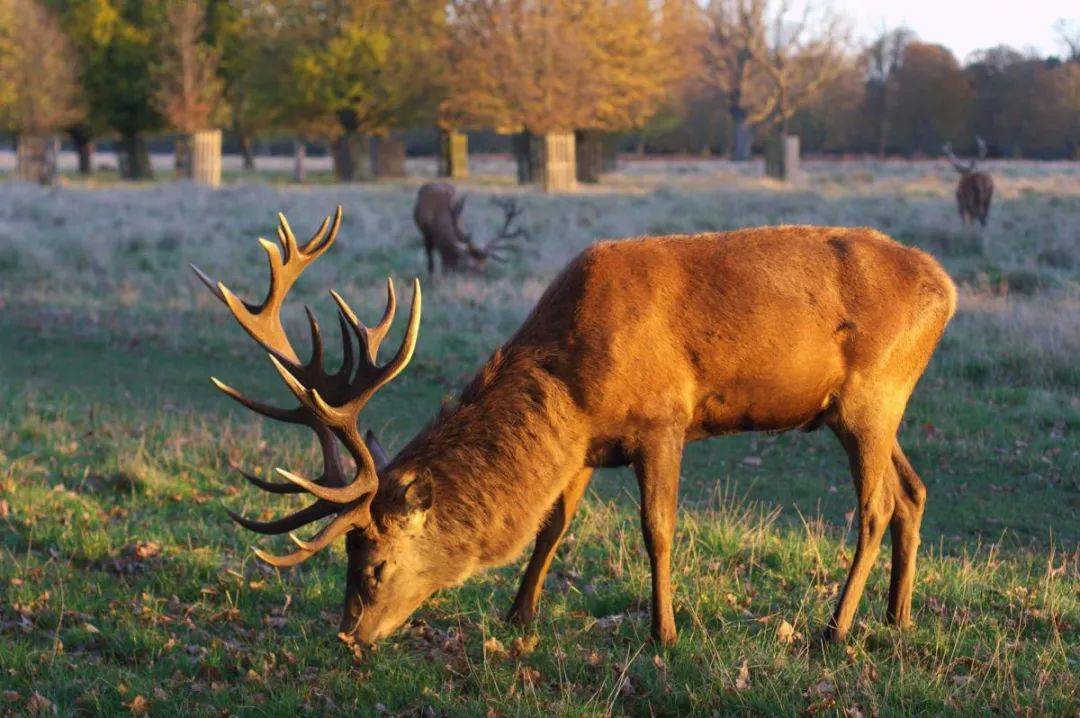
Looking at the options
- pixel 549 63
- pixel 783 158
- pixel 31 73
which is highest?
pixel 31 73

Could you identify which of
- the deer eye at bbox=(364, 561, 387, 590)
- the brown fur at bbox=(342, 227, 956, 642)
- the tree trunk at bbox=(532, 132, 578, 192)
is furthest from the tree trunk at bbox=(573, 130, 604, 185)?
the deer eye at bbox=(364, 561, 387, 590)

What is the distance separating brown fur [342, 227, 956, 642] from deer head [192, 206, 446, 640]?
0.04ft

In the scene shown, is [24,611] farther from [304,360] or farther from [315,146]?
[315,146]

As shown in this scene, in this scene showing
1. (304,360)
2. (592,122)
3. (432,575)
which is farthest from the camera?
(592,122)

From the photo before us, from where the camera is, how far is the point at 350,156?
50406mm

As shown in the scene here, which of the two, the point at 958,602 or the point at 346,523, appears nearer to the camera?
the point at 346,523

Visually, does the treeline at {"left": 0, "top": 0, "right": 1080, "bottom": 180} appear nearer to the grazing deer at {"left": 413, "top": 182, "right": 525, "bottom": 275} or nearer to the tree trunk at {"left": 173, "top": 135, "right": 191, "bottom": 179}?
the tree trunk at {"left": 173, "top": 135, "right": 191, "bottom": 179}

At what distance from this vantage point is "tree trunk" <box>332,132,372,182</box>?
50.3 metres

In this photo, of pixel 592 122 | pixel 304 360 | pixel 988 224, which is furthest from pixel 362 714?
pixel 592 122

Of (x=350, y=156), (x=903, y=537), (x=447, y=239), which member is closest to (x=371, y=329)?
(x=903, y=537)

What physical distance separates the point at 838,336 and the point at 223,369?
9.35m

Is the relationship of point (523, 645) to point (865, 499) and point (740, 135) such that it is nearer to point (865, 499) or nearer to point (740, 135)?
point (865, 499)

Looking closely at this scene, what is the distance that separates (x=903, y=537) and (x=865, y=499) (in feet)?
1.09

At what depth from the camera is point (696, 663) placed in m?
5.20
